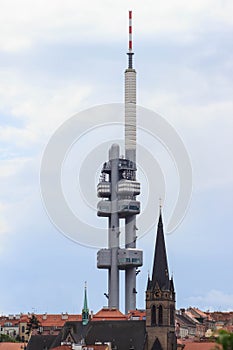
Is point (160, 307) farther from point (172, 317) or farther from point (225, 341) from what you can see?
point (225, 341)

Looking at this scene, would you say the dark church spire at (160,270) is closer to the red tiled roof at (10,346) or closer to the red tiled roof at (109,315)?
the red tiled roof at (109,315)

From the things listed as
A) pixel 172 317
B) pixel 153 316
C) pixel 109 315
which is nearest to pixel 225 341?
pixel 153 316

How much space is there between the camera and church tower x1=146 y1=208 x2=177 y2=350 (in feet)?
444

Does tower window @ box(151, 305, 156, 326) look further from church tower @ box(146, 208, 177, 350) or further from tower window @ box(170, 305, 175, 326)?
tower window @ box(170, 305, 175, 326)

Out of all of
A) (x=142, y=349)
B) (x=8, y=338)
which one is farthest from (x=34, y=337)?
(x=8, y=338)

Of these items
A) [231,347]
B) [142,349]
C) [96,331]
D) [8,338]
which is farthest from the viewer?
[8,338]

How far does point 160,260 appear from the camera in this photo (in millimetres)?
135875

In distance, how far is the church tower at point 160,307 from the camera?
13538cm

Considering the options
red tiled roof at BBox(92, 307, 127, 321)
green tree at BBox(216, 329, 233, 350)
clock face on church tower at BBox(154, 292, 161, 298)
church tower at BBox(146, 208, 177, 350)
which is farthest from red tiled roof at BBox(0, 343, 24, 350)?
green tree at BBox(216, 329, 233, 350)

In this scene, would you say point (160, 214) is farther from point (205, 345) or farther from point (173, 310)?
point (205, 345)

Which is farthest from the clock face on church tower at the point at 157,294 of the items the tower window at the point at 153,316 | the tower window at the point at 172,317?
the tower window at the point at 172,317

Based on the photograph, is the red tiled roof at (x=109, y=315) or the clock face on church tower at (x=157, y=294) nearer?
the clock face on church tower at (x=157, y=294)

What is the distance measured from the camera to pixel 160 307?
5349 inches

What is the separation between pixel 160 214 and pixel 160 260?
20.7ft
